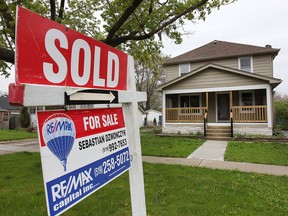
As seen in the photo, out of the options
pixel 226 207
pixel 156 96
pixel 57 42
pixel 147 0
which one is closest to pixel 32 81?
pixel 57 42

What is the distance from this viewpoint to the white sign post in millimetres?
1247

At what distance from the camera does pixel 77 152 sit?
1.53m

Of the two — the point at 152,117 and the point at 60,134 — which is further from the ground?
the point at 60,134

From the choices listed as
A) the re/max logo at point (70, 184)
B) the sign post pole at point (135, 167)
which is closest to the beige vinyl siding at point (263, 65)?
the sign post pole at point (135, 167)

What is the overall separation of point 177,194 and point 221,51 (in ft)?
55.2

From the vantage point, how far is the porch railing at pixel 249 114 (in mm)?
14289

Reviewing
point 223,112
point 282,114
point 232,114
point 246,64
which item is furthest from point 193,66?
point 282,114

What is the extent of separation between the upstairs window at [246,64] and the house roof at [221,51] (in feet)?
1.38

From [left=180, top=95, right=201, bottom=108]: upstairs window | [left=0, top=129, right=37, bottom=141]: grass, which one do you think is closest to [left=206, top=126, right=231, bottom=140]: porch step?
[left=180, top=95, right=201, bottom=108]: upstairs window

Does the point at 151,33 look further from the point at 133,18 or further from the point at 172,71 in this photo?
the point at 172,71

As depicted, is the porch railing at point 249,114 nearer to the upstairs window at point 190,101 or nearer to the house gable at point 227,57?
the upstairs window at point 190,101

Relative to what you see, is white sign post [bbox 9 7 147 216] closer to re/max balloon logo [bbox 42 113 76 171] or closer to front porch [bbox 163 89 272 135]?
re/max balloon logo [bbox 42 113 76 171]

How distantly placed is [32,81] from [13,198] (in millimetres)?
3874

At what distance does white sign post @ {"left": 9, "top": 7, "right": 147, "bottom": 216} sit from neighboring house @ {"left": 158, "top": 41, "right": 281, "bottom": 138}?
42.2 ft
